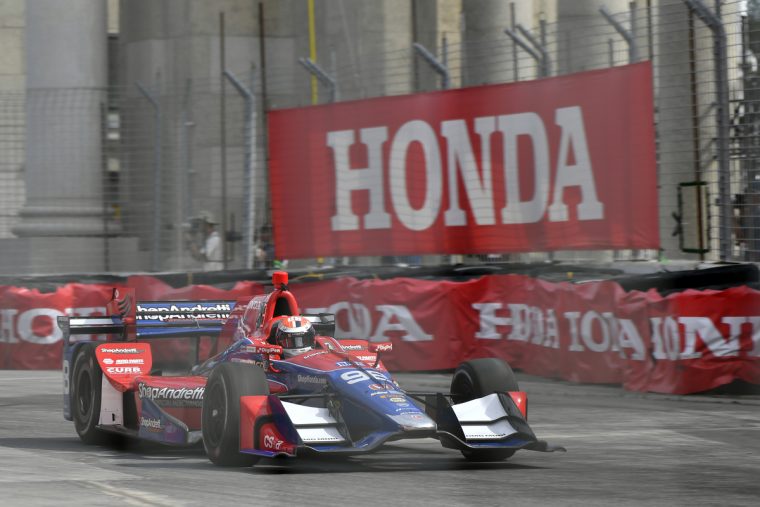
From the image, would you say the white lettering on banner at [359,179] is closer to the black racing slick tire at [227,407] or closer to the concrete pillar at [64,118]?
the concrete pillar at [64,118]

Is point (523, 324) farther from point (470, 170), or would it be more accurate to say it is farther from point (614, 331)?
point (470, 170)

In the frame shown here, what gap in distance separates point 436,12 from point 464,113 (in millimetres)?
15890

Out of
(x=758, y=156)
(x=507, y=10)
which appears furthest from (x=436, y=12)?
(x=758, y=156)

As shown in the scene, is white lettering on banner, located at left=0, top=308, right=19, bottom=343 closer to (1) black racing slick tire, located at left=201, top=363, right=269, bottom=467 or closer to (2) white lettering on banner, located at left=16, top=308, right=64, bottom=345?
(2) white lettering on banner, located at left=16, top=308, right=64, bottom=345

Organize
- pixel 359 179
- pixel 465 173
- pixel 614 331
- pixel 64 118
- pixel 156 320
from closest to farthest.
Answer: pixel 156 320, pixel 614 331, pixel 465 173, pixel 359 179, pixel 64 118

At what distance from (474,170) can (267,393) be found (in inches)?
313

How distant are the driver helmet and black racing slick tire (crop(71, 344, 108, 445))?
164cm

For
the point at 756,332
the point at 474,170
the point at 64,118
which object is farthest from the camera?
the point at 64,118

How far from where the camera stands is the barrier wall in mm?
13266

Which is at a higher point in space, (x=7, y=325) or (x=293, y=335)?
(x=293, y=335)

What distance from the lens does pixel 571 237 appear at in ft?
51.7

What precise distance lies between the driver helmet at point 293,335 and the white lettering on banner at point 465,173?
18.5ft

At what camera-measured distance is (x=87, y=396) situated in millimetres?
11500

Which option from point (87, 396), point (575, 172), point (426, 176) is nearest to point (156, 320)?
point (87, 396)
